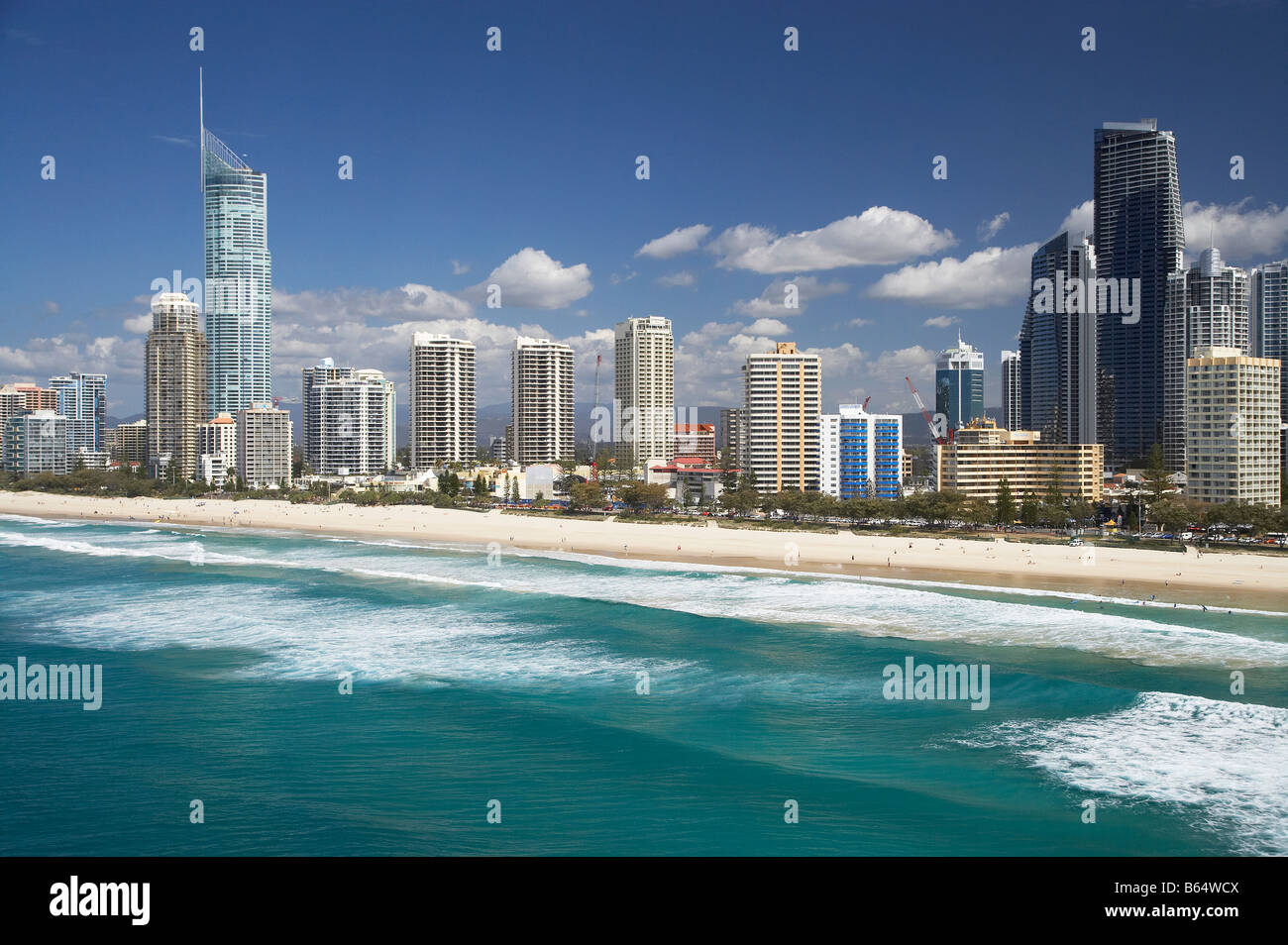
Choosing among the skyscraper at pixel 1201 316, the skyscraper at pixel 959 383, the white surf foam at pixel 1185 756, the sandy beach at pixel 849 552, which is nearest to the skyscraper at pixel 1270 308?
the skyscraper at pixel 1201 316

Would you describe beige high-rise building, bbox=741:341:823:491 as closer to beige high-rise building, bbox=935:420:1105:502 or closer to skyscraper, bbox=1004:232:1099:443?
beige high-rise building, bbox=935:420:1105:502

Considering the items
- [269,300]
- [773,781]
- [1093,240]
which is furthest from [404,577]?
[269,300]

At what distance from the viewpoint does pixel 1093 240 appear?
120562 mm

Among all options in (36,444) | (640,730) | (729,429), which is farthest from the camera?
(729,429)

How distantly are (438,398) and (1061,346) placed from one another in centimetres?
8223

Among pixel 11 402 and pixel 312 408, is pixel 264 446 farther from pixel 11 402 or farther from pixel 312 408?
pixel 11 402

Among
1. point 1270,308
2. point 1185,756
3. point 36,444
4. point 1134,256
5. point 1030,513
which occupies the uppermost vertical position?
point 1134,256

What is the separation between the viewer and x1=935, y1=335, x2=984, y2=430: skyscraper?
137500 millimetres

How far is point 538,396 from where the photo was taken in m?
104

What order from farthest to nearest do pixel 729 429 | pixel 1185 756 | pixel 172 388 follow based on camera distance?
pixel 729 429 → pixel 172 388 → pixel 1185 756

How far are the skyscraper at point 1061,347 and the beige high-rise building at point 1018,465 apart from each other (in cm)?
4323

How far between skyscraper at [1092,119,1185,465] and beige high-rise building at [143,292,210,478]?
116161 mm

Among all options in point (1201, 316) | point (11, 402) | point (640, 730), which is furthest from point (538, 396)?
point (640, 730)
